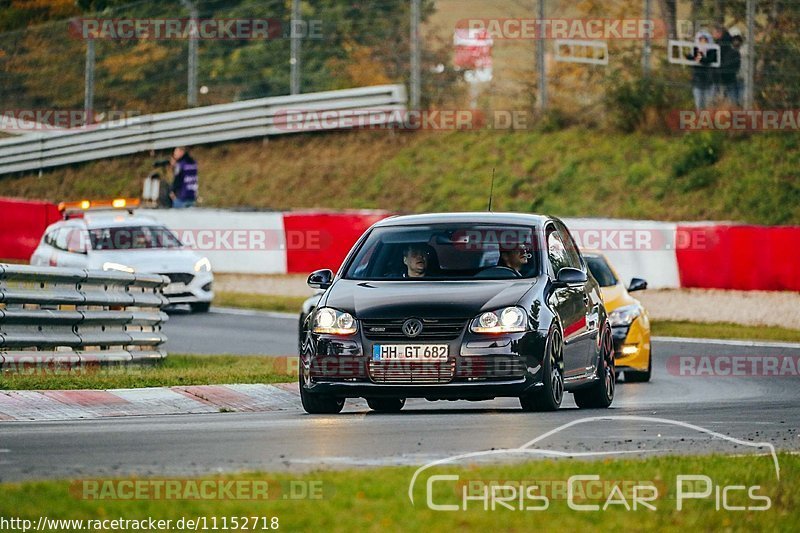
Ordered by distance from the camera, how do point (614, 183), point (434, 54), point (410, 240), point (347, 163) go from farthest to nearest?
point (347, 163)
point (434, 54)
point (614, 183)
point (410, 240)

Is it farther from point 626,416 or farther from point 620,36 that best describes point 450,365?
point 620,36

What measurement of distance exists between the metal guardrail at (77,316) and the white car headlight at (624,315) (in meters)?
4.51

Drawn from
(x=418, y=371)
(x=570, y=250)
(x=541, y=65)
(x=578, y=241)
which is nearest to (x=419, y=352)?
(x=418, y=371)

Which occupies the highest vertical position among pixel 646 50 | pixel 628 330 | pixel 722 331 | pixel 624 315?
pixel 646 50

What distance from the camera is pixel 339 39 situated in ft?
124

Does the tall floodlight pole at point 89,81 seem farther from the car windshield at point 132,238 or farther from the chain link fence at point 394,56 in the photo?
the car windshield at point 132,238

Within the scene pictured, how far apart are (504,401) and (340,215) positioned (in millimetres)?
15660

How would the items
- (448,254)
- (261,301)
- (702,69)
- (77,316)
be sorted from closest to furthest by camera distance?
(448,254) → (77,316) → (261,301) → (702,69)

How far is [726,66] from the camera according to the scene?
32938 mm

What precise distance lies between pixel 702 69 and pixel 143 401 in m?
21.4

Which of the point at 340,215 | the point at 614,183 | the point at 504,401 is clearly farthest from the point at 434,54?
the point at 504,401

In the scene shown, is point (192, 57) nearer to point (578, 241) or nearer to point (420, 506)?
point (578, 241)

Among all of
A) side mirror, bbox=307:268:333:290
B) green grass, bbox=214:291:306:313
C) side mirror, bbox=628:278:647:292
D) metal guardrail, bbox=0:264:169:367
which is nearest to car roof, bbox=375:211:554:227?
side mirror, bbox=307:268:333:290

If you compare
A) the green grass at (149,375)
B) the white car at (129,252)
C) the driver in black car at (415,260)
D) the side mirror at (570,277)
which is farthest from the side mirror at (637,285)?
the white car at (129,252)
